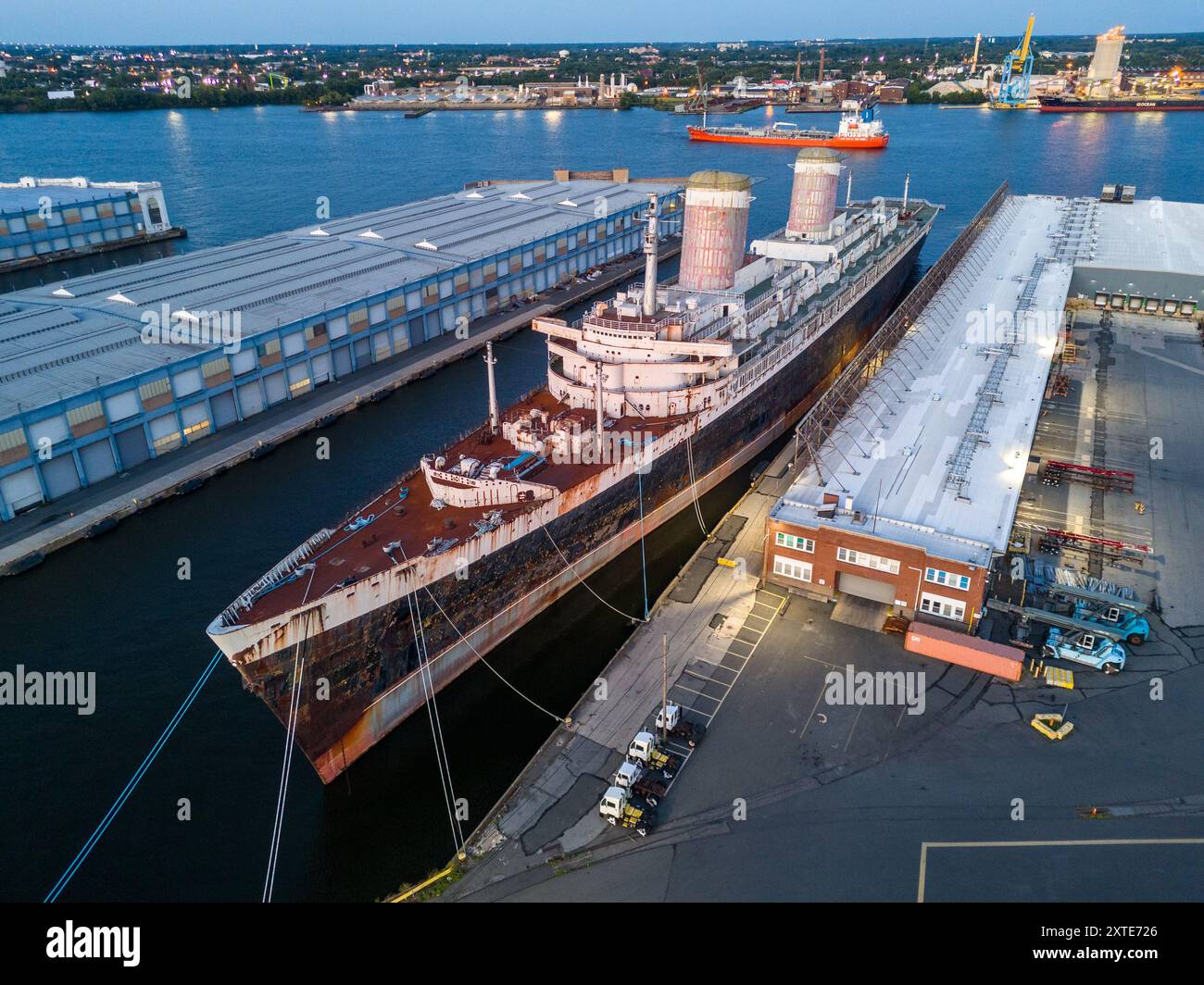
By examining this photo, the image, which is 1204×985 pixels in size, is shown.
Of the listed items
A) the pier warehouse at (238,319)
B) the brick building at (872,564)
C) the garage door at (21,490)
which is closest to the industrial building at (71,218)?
the pier warehouse at (238,319)

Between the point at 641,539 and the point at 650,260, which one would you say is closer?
the point at 650,260

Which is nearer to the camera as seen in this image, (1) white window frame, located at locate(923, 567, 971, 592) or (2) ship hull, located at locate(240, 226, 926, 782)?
(2) ship hull, located at locate(240, 226, 926, 782)

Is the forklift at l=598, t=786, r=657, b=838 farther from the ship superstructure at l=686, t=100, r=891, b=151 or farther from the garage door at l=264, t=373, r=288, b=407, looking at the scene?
the ship superstructure at l=686, t=100, r=891, b=151

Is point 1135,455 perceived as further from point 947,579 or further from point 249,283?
point 249,283

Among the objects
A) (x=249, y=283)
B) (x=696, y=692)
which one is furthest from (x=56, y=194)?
(x=696, y=692)

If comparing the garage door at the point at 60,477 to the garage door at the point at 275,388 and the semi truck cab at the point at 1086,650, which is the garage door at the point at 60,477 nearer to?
the garage door at the point at 275,388

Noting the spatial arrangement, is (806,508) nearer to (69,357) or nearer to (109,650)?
(109,650)

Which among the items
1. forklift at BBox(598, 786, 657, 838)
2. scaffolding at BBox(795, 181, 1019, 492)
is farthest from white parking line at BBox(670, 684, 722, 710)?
scaffolding at BBox(795, 181, 1019, 492)
